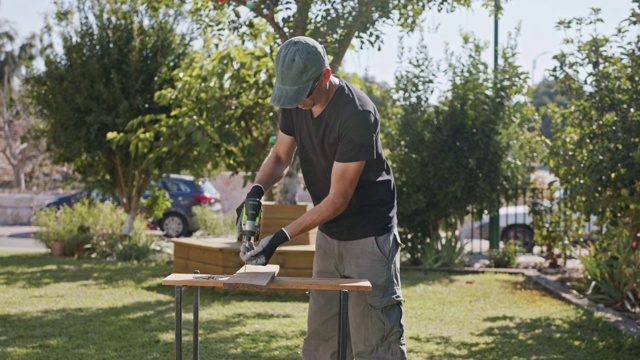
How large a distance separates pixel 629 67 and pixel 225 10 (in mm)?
4522

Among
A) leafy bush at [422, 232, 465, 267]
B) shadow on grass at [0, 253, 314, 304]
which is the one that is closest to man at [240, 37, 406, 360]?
shadow on grass at [0, 253, 314, 304]

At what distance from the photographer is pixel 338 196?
3.93m

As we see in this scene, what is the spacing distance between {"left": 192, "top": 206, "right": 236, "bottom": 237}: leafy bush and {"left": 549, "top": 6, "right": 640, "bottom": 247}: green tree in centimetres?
1004

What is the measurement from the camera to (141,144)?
10875mm

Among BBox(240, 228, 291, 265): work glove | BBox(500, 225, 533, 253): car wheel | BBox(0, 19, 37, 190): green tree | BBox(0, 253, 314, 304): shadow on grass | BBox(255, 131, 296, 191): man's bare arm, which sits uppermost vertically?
BBox(0, 19, 37, 190): green tree

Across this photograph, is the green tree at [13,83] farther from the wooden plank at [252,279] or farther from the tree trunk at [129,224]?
the wooden plank at [252,279]

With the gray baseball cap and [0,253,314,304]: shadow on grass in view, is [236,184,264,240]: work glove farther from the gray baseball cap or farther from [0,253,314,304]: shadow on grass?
[0,253,314,304]: shadow on grass

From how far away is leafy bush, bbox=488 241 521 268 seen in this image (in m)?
12.2

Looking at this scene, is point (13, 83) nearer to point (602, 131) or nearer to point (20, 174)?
point (20, 174)

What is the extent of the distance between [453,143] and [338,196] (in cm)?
877

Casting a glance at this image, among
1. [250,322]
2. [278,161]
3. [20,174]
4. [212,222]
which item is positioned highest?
[20,174]

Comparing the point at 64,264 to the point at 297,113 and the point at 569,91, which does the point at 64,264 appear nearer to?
the point at 569,91

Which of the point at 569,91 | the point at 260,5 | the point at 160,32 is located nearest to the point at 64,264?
the point at 160,32

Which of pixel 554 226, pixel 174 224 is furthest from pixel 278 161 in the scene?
pixel 174 224
